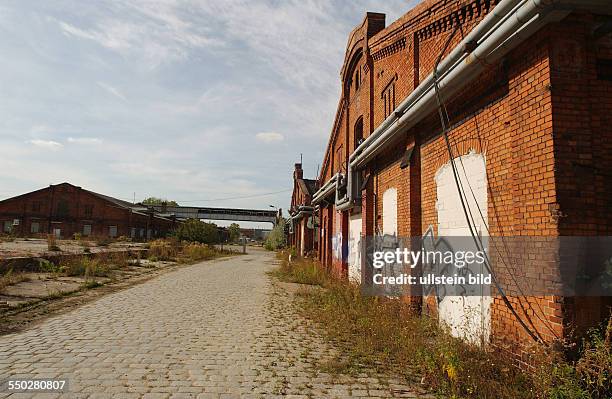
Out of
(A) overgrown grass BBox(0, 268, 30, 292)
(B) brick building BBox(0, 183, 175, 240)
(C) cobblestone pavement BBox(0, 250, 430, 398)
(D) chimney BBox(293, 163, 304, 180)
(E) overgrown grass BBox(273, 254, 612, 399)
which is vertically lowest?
(C) cobblestone pavement BBox(0, 250, 430, 398)

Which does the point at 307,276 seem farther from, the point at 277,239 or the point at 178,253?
the point at 277,239

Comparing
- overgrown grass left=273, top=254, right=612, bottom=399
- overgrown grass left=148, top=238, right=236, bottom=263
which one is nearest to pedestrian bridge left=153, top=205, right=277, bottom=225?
overgrown grass left=148, top=238, right=236, bottom=263

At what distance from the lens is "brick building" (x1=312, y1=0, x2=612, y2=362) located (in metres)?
3.95

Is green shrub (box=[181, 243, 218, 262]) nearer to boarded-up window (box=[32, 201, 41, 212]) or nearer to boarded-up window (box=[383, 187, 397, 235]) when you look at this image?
boarded-up window (box=[383, 187, 397, 235])

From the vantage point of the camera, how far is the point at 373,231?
10820mm

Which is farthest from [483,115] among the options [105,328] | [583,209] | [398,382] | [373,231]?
[105,328]

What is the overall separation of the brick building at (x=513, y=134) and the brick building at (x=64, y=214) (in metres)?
46.6

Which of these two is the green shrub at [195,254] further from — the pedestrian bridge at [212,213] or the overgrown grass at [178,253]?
the pedestrian bridge at [212,213]

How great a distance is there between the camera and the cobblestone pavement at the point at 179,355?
409 cm

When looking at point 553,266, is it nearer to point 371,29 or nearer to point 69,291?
point 371,29

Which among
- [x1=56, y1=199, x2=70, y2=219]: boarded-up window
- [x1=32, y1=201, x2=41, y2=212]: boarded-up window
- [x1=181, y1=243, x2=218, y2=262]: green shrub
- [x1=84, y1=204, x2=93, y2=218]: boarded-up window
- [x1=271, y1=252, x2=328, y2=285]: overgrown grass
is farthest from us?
[x1=84, y1=204, x2=93, y2=218]: boarded-up window

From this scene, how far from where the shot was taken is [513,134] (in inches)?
181

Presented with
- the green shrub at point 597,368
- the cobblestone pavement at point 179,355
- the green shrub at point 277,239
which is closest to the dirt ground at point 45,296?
the cobblestone pavement at point 179,355

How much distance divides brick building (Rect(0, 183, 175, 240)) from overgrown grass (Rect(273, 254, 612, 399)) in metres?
→ 46.0
